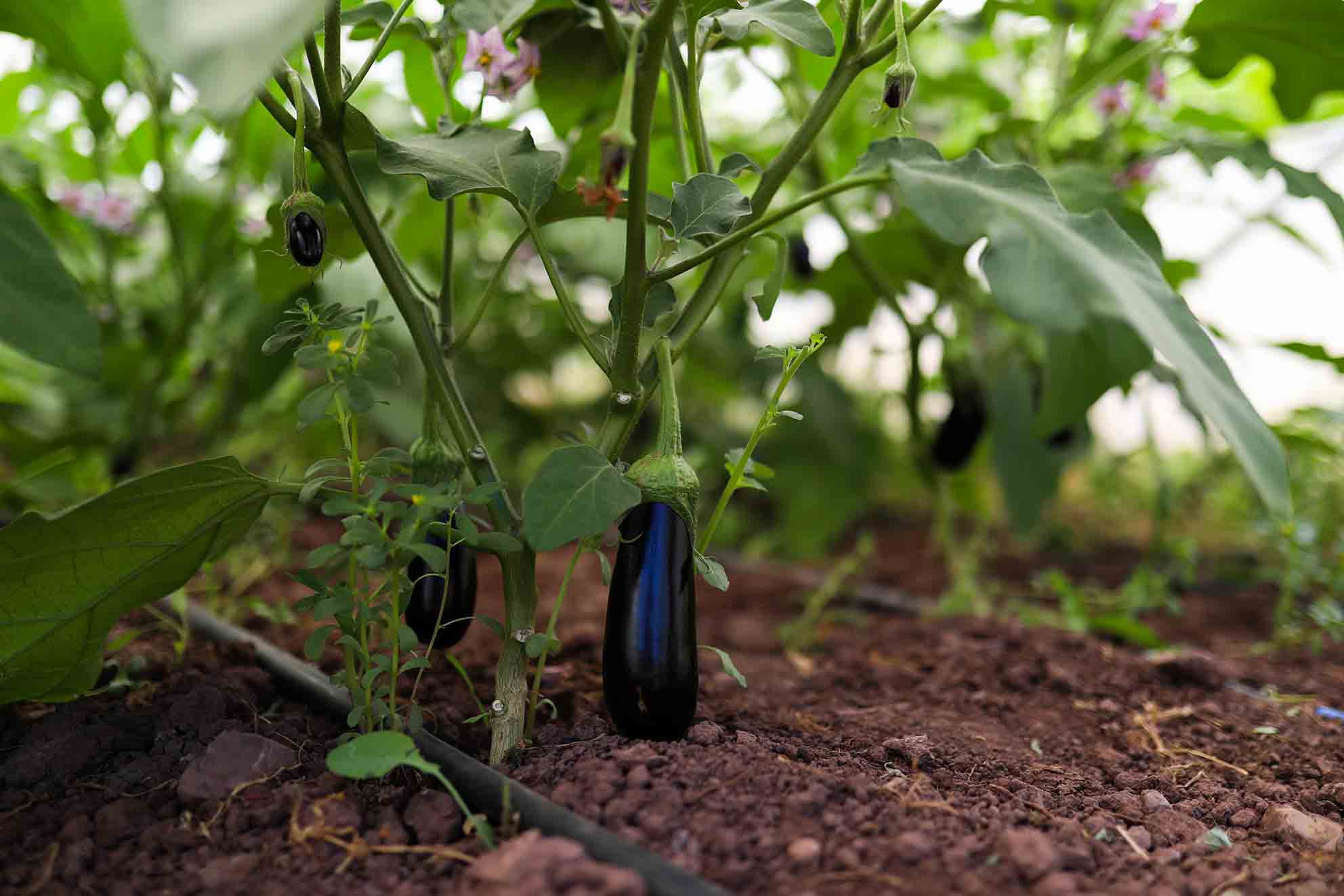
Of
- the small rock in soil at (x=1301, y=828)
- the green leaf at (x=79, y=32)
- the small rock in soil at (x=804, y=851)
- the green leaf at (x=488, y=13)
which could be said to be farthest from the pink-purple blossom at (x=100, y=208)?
the small rock in soil at (x=1301, y=828)

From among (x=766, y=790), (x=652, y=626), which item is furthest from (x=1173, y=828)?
(x=652, y=626)

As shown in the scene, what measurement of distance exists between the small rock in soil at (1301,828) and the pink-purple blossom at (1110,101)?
1107mm

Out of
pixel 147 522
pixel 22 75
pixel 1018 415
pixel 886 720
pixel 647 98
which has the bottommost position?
pixel 886 720

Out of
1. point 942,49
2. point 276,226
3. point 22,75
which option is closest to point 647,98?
point 276,226

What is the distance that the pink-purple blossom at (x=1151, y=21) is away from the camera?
138 cm

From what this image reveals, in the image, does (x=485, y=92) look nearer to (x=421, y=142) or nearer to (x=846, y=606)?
(x=421, y=142)

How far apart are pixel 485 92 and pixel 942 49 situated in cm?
220

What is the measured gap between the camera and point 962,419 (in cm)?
166

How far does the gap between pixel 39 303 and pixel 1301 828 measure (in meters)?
Answer: 1.01

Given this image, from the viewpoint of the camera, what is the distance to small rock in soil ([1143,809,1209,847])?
0.78m

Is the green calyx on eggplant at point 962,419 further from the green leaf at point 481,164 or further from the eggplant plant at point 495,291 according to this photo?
the green leaf at point 481,164

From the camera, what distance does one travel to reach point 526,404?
270 centimetres

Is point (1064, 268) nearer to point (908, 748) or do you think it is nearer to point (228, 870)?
point (908, 748)

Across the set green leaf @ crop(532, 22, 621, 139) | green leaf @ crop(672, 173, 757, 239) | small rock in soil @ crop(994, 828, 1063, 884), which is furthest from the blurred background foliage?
small rock in soil @ crop(994, 828, 1063, 884)
